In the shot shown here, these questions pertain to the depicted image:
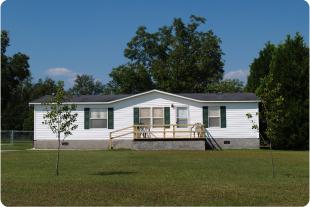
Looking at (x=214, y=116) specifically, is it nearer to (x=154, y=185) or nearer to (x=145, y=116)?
(x=145, y=116)

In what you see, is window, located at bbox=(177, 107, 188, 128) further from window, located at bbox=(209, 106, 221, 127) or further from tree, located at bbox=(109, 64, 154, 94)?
tree, located at bbox=(109, 64, 154, 94)

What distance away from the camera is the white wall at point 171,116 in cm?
3259

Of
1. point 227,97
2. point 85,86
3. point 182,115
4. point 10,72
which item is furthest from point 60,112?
point 85,86

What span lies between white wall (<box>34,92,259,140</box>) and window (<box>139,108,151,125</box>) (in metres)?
0.32

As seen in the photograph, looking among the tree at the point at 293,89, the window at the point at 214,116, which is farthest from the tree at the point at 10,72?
the tree at the point at 293,89

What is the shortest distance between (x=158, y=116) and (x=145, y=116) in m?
0.83

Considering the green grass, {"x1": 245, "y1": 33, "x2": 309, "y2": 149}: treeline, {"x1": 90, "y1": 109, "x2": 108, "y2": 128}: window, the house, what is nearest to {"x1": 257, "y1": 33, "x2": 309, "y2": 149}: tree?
{"x1": 245, "y1": 33, "x2": 309, "y2": 149}: treeline

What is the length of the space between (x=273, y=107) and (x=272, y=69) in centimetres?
1753

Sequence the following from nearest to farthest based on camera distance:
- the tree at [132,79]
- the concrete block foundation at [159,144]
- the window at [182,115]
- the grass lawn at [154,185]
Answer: the grass lawn at [154,185] < the concrete block foundation at [159,144] < the window at [182,115] < the tree at [132,79]

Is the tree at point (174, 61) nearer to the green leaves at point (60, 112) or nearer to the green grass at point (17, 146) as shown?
the green grass at point (17, 146)

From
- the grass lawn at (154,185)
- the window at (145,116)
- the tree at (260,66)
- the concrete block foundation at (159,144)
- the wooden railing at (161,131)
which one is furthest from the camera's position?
the tree at (260,66)

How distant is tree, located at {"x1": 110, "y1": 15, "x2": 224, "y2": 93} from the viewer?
52.0m

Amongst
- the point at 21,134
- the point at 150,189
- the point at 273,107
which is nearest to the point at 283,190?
the point at 150,189

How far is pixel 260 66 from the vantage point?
38250 millimetres
